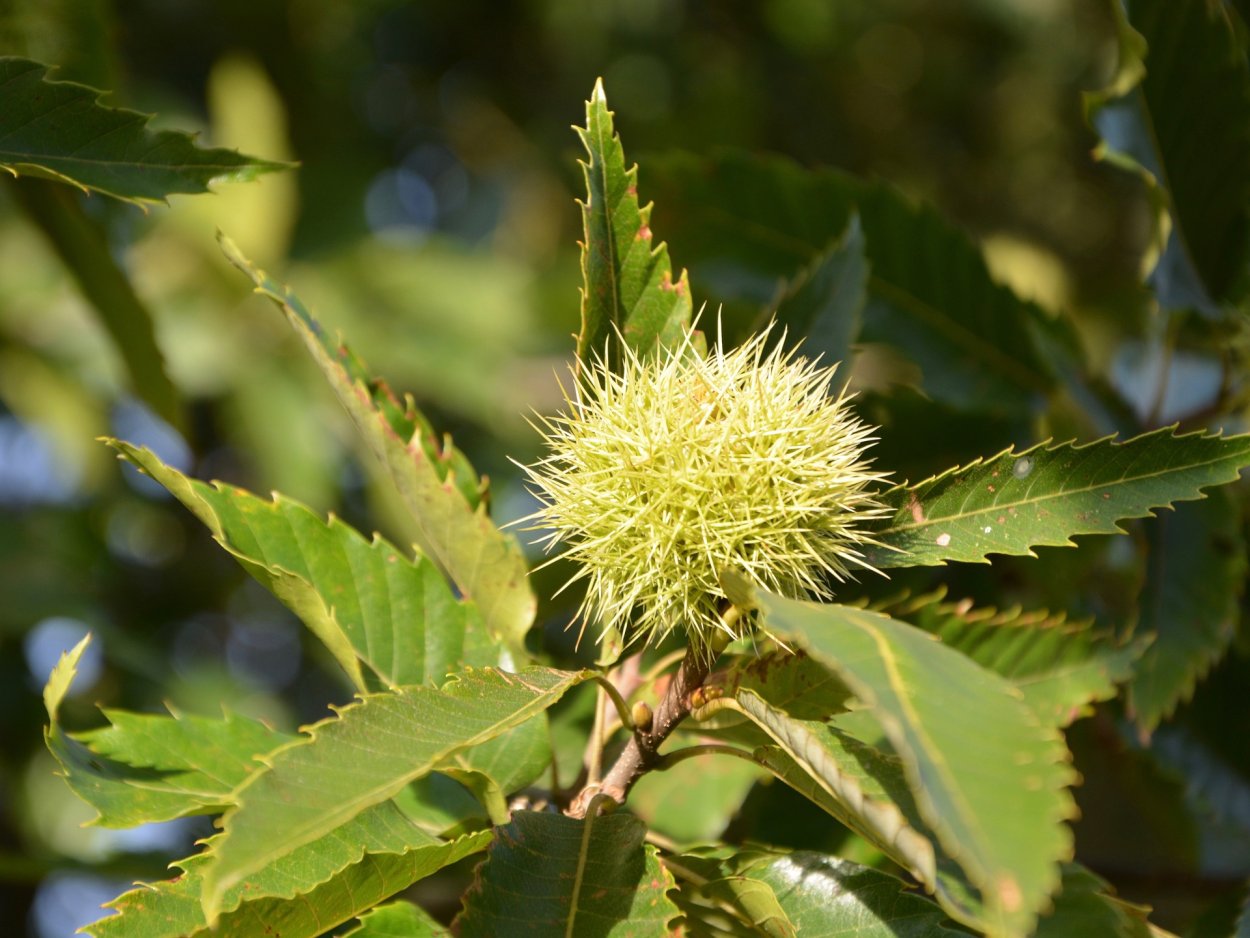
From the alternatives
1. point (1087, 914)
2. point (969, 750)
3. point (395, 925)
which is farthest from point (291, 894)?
point (1087, 914)

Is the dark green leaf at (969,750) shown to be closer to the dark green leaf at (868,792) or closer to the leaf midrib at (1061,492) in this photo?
the dark green leaf at (868,792)

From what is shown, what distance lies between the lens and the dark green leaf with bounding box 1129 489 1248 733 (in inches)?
45.7

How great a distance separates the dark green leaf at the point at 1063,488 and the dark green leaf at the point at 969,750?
19 cm

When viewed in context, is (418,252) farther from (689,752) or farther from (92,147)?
(689,752)

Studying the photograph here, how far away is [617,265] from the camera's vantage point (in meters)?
0.88

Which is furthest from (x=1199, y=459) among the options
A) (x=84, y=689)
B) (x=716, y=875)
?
(x=84, y=689)

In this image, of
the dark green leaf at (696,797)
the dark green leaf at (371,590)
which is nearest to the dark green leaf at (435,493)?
the dark green leaf at (371,590)

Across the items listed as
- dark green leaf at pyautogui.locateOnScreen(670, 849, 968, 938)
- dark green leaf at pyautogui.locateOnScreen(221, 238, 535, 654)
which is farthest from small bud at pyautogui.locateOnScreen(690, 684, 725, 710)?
dark green leaf at pyautogui.locateOnScreen(221, 238, 535, 654)

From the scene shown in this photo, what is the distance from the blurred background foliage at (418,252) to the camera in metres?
2.25

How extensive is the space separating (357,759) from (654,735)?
292 millimetres

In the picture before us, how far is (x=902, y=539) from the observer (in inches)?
32.5

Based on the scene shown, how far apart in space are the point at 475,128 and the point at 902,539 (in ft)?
10.6

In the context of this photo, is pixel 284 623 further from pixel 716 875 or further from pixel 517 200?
pixel 716 875

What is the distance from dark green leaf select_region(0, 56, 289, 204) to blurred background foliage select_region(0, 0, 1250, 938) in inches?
23.3
